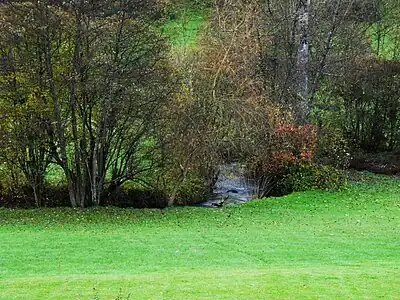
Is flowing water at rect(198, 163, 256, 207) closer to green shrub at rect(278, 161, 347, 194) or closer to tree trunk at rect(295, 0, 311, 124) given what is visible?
green shrub at rect(278, 161, 347, 194)

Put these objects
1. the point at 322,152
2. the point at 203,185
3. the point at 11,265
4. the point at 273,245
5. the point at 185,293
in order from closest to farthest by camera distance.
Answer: the point at 185,293 < the point at 11,265 < the point at 273,245 < the point at 203,185 < the point at 322,152

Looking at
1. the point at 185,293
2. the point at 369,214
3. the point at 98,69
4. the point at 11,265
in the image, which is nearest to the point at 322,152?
the point at 369,214

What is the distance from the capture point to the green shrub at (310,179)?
2697 centimetres

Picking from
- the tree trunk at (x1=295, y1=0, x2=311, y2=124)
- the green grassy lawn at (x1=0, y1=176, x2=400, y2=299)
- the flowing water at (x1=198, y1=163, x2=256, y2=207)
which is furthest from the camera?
the tree trunk at (x1=295, y1=0, x2=311, y2=124)

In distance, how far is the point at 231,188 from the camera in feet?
93.0

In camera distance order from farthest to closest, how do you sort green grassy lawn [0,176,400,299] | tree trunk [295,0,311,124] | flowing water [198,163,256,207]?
1. tree trunk [295,0,311,124]
2. flowing water [198,163,256,207]
3. green grassy lawn [0,176,400,299]

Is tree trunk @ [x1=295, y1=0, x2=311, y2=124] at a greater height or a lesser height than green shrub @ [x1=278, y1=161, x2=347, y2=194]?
greater

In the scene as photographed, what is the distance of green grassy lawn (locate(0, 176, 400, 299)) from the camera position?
34.4ft

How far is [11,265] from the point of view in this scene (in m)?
14.2

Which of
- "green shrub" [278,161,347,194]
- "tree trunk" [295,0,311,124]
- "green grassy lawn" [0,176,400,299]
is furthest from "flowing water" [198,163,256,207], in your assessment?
"tree trunk" [295,0,311,124]

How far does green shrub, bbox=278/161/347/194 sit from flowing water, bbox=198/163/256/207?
1.51 metres

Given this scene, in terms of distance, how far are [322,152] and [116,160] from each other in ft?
35.1

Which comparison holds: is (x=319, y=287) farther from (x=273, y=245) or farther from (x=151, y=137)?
(x=151, y=137)

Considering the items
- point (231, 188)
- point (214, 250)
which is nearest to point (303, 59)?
point (231, 188)
